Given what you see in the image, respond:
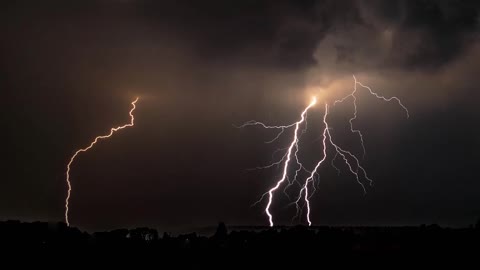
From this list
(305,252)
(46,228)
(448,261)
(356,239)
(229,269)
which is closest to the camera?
(448,261)

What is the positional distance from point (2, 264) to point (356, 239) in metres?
20.7

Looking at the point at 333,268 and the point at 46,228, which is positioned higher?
the point at 46,228

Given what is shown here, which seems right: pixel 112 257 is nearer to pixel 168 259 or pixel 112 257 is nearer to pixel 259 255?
pixel 168 259

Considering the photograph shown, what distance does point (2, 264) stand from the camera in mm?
28469

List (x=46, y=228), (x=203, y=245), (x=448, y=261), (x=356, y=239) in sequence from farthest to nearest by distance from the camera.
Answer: (x=46, y=228) < (x=203, y=245) < (x=356, y=239) < (x=448, y=261)

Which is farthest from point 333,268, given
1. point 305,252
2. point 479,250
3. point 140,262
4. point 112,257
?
point 112,257

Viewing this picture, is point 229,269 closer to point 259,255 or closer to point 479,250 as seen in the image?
point 259,255

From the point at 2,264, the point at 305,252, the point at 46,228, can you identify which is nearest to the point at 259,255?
the point at 305,252

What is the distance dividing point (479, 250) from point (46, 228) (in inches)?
1330

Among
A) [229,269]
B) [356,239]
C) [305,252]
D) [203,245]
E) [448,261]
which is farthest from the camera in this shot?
[203,245]

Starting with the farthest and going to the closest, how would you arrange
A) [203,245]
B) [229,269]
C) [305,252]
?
[203,245]
[305,252]
[229,269]

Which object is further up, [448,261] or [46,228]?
[46,228]

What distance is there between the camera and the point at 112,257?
3081cm

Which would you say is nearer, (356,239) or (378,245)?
(378,245)
